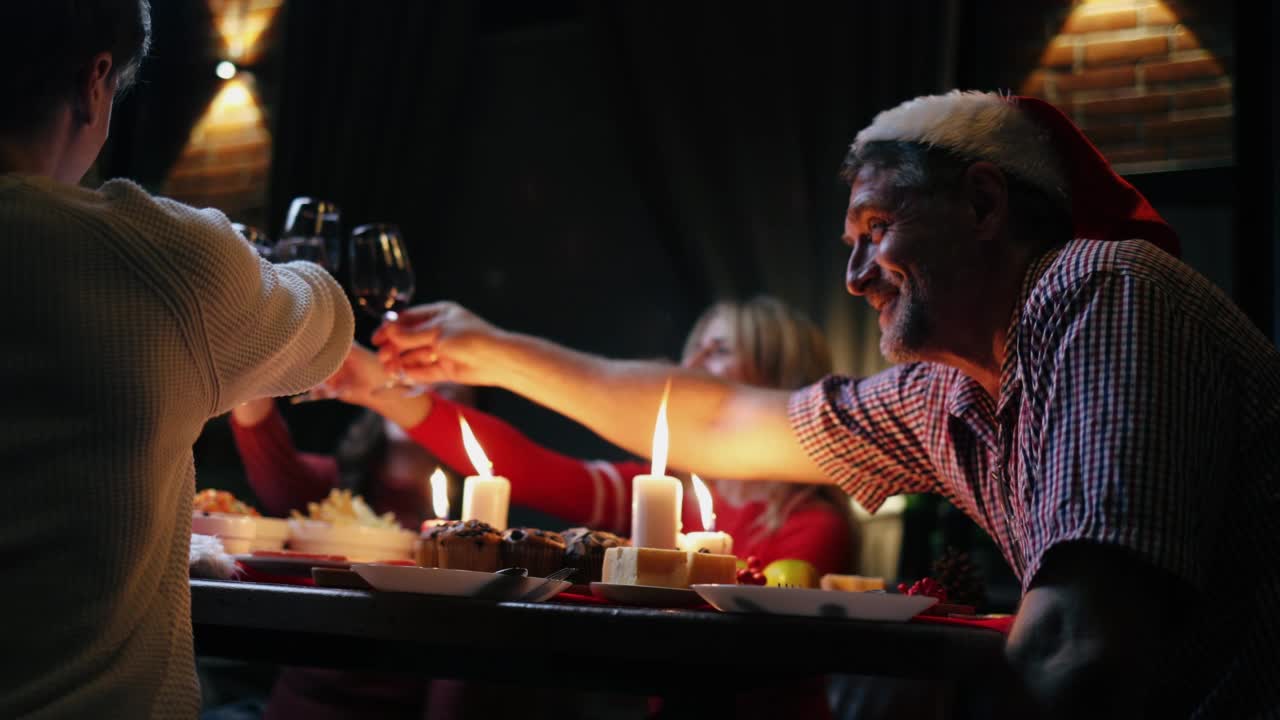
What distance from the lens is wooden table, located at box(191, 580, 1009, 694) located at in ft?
2.98

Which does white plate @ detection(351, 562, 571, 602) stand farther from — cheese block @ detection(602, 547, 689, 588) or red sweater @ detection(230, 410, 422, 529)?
red sweater @ detection(230, 410, 422, 529)

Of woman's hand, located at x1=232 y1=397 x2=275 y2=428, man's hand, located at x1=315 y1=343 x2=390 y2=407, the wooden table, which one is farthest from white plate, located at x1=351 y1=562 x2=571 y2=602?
woman's hand, located at x1=232 y1=397 x2=275 y2=428

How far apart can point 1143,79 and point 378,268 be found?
2.65 meters

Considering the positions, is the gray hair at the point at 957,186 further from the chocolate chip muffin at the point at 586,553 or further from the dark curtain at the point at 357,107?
the dark curtain at the point at 357,107

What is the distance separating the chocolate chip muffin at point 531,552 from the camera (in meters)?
1.23

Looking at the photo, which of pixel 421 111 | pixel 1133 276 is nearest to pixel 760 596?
pixel 1133 276

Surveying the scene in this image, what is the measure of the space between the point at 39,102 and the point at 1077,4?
3.35 m

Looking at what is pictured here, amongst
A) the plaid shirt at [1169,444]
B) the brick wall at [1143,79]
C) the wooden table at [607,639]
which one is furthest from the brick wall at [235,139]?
the plaid shirt at [1169,444]

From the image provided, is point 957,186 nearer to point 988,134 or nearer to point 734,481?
point 988,134

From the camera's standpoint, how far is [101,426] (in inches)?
36.1

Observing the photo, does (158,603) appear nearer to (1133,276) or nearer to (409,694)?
(1133,276)

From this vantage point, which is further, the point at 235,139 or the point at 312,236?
the point at 235,139

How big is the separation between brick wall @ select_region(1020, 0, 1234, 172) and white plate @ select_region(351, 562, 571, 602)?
9.73 ft

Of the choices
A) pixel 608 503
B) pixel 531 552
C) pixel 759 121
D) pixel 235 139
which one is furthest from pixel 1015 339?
pixel 235 139
